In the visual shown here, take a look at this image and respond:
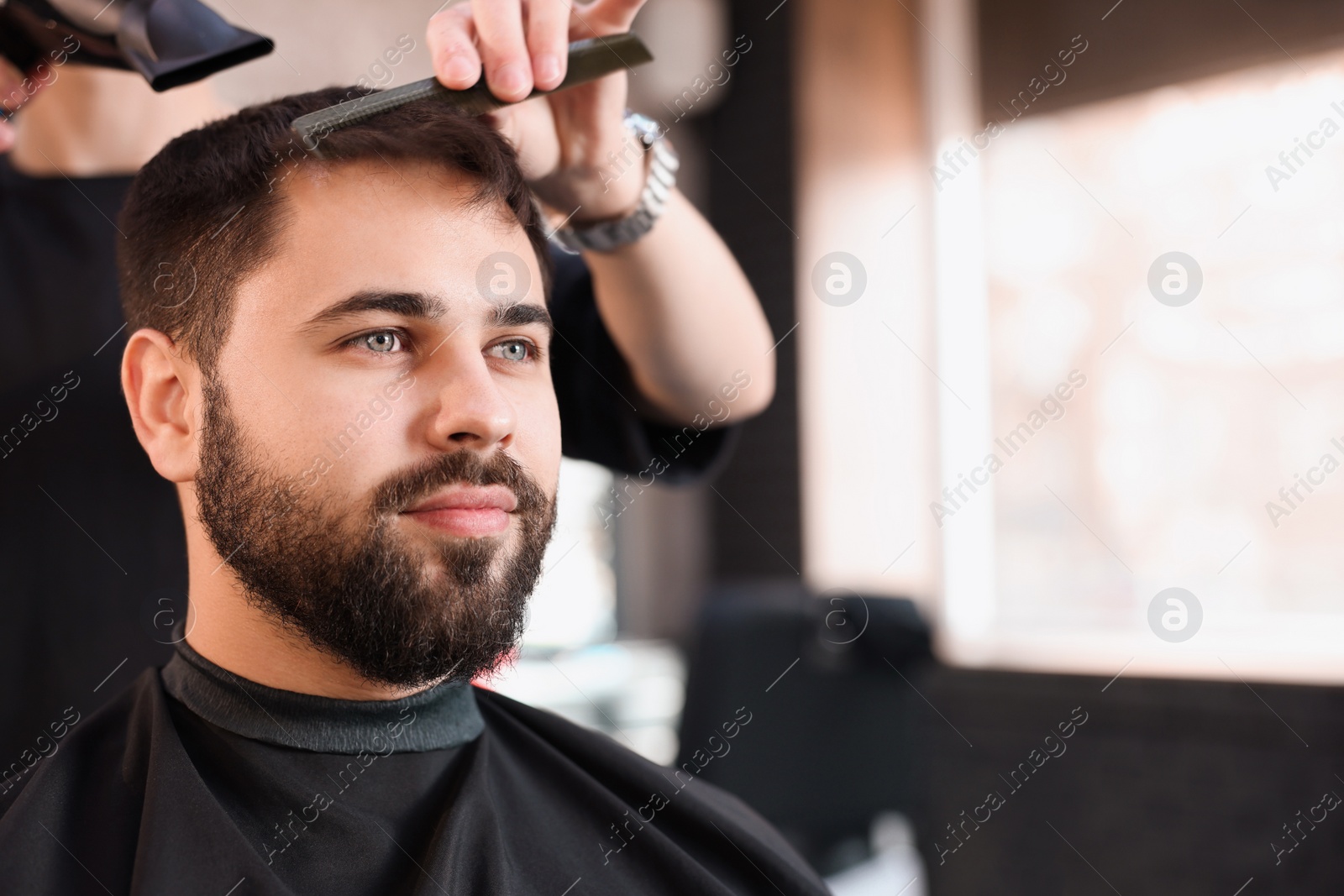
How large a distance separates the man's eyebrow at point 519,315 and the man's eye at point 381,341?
4.5 inches

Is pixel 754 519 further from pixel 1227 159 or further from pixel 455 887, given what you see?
pixel 455 887

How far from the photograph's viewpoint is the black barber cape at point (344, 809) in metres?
1.07

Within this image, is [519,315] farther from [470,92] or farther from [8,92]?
[8,92]

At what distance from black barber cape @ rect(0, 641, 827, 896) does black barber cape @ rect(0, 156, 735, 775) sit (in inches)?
13.4

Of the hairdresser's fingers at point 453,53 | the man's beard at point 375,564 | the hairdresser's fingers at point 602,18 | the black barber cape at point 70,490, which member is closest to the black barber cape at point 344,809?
the man's beard at point 375,564

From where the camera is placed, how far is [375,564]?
1.14 metres

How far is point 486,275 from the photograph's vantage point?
1248 mm

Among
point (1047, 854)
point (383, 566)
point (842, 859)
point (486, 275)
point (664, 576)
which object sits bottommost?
point (1047, 854)

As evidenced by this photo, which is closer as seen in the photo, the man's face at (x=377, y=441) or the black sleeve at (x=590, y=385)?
the man's face at (x=377, y=441)

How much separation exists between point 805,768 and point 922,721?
160cm

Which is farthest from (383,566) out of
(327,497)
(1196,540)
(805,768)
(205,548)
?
(1196,540)

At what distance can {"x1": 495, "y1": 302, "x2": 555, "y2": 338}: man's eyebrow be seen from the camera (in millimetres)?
1238

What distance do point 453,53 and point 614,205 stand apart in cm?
34

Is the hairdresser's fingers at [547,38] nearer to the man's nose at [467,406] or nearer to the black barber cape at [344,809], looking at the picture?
the man's nose at [467,406]
